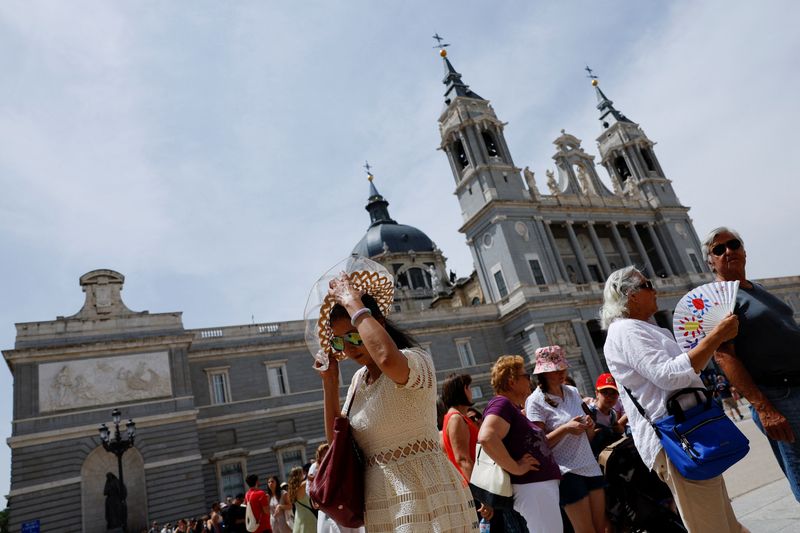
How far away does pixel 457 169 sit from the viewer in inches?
1286

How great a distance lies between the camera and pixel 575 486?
157 inches

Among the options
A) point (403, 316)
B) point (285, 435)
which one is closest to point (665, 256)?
point (403, 316)

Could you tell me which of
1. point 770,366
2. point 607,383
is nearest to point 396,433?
point 770,366

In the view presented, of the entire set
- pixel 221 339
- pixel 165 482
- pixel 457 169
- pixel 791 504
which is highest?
pixel 457 169

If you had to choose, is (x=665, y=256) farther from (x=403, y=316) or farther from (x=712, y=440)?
(x=712, y=440)

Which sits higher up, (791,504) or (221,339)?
(221,339)

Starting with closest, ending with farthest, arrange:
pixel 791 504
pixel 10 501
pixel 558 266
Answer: pixel 791 504 → pixel 10 501 → pixel 558 266

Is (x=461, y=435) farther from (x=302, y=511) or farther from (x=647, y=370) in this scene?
(x=302, y=511)

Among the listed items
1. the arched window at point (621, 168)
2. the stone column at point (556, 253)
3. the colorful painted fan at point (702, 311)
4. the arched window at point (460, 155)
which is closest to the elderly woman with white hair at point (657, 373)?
the colorful painted fan at point (702, 311)

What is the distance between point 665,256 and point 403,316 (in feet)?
63.7

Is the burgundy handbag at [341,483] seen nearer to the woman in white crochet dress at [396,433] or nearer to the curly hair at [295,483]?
the woman in white crochet dress at [396,433]

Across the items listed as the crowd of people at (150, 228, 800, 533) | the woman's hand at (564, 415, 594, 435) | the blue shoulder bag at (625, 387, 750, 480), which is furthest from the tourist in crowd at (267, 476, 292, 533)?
the blue shoulder bag at (625, 387, 750, 480)

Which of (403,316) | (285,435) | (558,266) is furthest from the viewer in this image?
(558,266)

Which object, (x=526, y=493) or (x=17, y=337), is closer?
(x=526, y=493)
